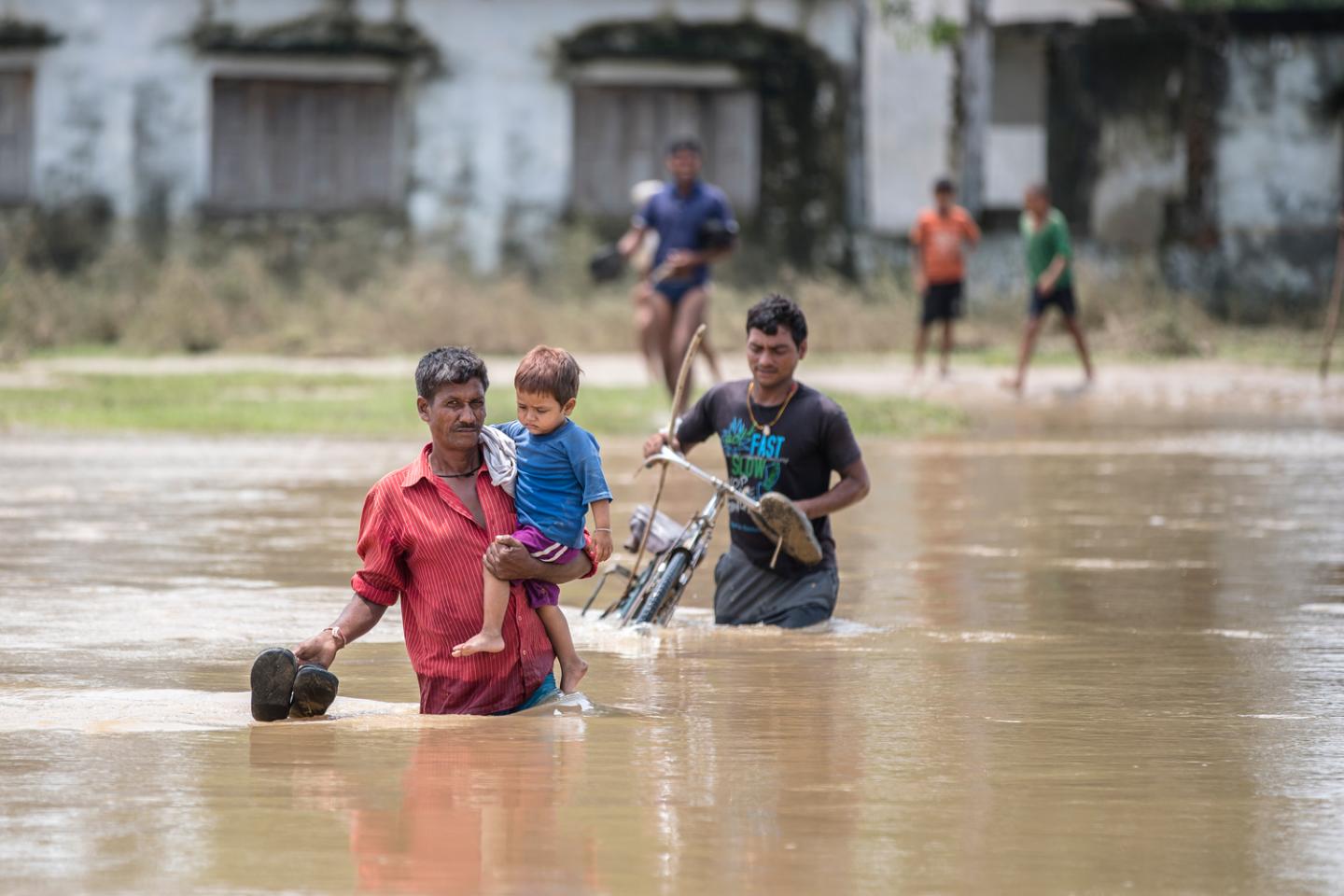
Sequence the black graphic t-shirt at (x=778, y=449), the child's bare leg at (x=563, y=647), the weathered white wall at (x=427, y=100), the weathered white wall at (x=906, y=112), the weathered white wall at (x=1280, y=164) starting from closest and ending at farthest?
the child's bare leg at (x=563, y=647) → the black graphic t-shirt at (x=778, y=449) → the weathered white wall at (x=427, y=100) → the weathered white wall at (x=1280, y=164) → the weathered white wall at (x=906, y=112)

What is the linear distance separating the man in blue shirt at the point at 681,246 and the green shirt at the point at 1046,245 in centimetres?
488

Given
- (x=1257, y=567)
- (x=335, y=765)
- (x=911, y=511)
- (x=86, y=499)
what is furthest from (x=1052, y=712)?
(x=86, y=499)

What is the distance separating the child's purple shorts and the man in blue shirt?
27.7 feet

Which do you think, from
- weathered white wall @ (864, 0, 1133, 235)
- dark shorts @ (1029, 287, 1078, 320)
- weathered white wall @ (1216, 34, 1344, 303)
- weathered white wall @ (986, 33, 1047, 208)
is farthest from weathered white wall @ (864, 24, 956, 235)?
dark shorts @ (1029, 287, 1078, 320)

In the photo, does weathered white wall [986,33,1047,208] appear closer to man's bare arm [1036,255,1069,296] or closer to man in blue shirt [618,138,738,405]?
man's bare arm [1036,255,1069,296]

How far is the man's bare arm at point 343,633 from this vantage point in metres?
5.64

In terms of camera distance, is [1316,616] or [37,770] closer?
[37,770]

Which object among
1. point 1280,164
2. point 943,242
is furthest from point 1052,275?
point 1280,164

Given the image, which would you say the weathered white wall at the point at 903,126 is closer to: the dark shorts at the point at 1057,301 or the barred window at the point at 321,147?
the barred window at the point at 321,147

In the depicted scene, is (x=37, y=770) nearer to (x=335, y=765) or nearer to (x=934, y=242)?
(x=335, y=765)

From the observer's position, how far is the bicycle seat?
744 cm

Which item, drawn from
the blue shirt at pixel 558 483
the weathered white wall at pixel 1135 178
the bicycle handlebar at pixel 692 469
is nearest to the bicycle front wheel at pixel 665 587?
the bicycle handlebar at pixel 692 469

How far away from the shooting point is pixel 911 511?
1091 cm

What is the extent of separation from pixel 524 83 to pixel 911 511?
13.7 m
